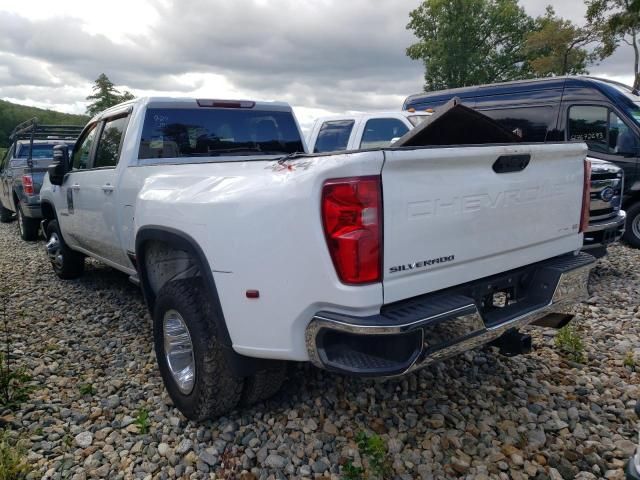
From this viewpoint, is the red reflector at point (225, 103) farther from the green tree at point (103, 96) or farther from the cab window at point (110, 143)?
the green tree at point (103, 96)

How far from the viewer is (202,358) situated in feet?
8.28

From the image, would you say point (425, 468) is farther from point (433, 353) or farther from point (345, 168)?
point (345, 168)

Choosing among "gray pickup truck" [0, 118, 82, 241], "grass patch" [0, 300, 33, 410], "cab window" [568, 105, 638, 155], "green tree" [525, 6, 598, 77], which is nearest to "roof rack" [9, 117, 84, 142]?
"gray pickup truck" [0, 118, 82, 241]

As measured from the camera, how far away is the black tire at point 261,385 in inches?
105

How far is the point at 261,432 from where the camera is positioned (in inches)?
106

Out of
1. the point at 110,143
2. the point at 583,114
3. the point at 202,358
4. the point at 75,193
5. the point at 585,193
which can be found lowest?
the point at 202,358

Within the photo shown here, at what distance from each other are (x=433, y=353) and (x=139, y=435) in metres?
1.77

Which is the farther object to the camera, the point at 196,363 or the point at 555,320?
the point at 555,320

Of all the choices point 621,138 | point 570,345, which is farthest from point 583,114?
point 570,345

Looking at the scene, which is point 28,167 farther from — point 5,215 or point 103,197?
point 103,197

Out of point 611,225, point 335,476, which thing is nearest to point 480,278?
point 335,476

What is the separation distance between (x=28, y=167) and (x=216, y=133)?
20.0ft

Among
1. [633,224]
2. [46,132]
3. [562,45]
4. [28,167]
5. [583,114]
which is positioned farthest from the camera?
[562,45]

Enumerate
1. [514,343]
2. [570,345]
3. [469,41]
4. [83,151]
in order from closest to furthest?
[514,343] → [570,345] → [83,151] → [469,41]
